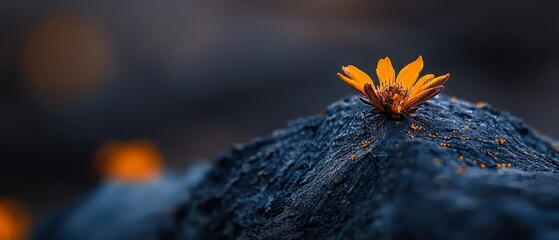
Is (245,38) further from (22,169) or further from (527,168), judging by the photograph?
(527,168)

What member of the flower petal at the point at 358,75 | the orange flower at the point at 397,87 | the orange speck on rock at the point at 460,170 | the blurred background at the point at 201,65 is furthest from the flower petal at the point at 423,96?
the blurred background at the point at 201,65

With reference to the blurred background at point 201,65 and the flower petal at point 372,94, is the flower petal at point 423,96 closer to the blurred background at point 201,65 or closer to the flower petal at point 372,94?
the flower petal at point 372,94

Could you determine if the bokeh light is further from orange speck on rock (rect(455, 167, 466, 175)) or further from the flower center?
orange speck on rock (rect(455, 167, 466, 175))

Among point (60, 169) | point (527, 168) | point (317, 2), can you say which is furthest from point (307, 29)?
point (527, 168)

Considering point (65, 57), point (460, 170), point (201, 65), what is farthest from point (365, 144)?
point (65, 57)

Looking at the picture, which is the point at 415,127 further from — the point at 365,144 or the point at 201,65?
the point at 201,65

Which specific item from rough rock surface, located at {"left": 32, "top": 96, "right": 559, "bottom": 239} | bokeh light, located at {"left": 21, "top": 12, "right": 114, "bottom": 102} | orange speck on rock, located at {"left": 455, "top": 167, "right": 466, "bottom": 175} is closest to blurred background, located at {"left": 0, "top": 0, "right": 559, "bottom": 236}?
bokeh light, located at {"left": 21, "top": 12, "right": 114, "bottom": 102}

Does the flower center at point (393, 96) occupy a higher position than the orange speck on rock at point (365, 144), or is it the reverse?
the flower center at point (393, 96)
